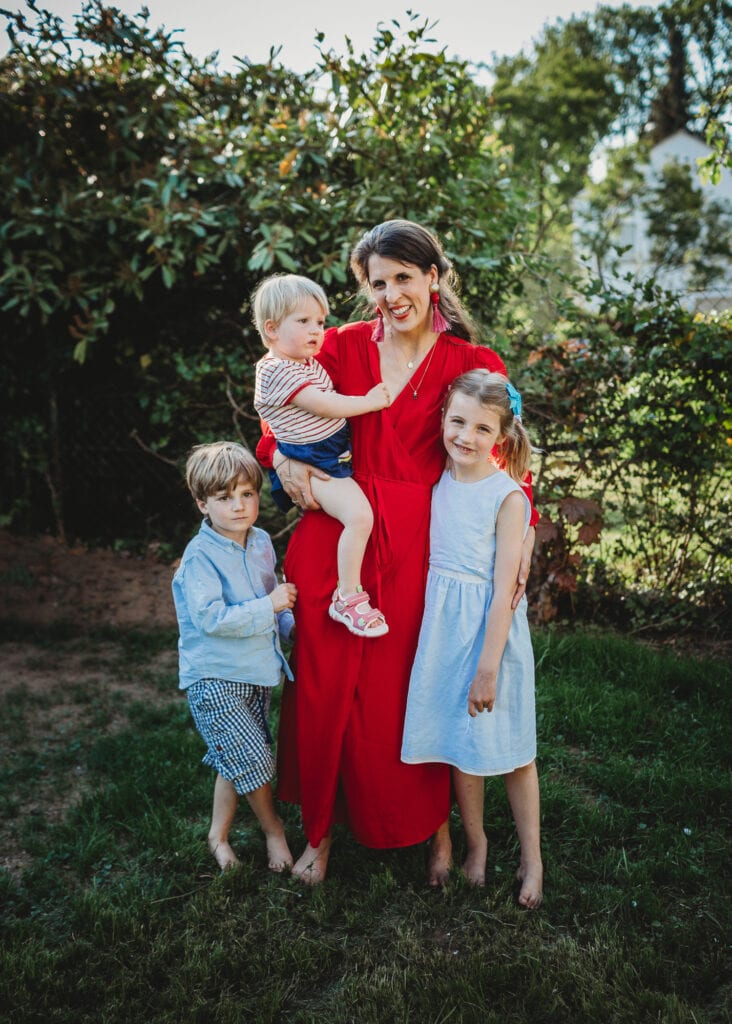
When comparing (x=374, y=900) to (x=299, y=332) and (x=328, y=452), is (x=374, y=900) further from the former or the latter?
(x=299, y=332)

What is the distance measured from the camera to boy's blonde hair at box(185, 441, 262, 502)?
7.64ft

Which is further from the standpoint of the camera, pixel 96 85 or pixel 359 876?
pixel 96 85

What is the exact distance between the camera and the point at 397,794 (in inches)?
91.6

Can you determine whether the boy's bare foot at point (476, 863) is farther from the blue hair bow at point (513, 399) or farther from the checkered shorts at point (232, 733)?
the blue hair bow at point (513, 399)

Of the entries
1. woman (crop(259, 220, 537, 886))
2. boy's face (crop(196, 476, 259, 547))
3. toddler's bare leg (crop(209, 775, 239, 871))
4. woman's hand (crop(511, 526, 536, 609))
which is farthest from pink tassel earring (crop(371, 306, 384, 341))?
toddler's bare leg (crop(209, 775, 239, 871))

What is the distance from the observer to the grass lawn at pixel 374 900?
1927mm

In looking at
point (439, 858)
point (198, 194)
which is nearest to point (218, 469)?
point (439, 858)

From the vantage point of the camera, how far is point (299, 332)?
7.54ft

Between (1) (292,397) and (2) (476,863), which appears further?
(2) (476,863)

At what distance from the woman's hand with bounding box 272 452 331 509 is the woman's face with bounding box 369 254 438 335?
0.49 meters

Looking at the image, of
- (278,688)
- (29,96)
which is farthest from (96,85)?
(278,688)

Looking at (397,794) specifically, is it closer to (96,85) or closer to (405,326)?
(405,326)

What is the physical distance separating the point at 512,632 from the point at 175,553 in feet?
11.9

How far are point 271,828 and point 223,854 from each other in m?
0.17
